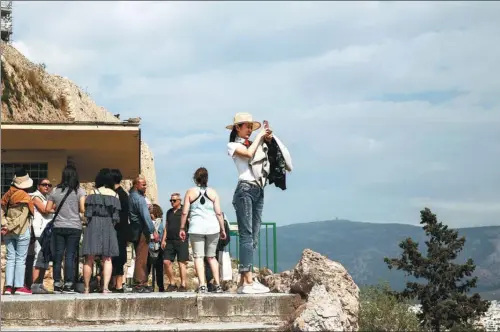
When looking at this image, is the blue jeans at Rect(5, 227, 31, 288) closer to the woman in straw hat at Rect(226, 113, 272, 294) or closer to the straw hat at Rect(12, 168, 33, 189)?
the straw hat at Rect(12, 168, 33, 189)

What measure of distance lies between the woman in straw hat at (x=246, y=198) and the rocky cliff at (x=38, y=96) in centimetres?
2281

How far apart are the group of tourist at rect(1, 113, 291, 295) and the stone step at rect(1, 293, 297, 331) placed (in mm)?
484

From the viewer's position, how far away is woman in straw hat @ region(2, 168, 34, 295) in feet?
32.1

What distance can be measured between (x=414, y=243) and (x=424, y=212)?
4.27 ft

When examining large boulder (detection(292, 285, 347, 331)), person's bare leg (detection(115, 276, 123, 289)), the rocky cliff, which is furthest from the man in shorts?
the rocky cliff

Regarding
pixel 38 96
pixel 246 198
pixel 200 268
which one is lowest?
pixel 200 268

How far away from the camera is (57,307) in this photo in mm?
7992

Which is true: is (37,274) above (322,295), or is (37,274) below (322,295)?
above

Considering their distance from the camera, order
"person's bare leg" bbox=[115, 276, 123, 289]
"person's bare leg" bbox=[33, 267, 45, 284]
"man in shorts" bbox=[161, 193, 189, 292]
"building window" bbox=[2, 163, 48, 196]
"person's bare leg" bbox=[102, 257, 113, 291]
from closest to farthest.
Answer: "person's bare leg" bbox=[102, 257, 113, 291], "person's bare leg" bbox=[33, 267, 45, 284], "person's bare leg" bbox=[115, 276, 123, 289], "man in shorts" bbox=[161, 193, 189, 292], "building window" bbox=[2, 163, 48, 196]

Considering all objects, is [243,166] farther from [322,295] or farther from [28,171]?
[28,171]

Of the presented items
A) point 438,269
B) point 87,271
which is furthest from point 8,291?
point 438,269

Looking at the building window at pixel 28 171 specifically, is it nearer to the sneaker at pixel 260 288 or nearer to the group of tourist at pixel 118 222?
the group of tourist at pixel 118 222

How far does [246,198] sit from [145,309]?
1.69 metres

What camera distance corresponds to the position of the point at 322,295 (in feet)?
25.5
